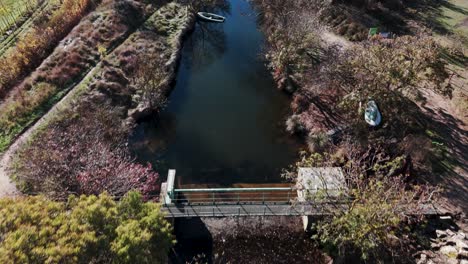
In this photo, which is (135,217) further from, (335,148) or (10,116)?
(10,116)

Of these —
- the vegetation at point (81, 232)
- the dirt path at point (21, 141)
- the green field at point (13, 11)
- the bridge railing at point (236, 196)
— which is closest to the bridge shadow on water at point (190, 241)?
the bridge railing at point (236, 196)

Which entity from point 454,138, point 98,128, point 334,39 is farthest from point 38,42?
point 454,138

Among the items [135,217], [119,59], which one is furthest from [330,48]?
[135,217]

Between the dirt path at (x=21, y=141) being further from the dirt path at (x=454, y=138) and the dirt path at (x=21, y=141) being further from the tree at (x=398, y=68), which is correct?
the dirt path at (x=454, y=138)

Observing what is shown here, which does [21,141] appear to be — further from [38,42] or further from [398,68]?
[398,68]

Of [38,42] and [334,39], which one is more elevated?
[334,39]

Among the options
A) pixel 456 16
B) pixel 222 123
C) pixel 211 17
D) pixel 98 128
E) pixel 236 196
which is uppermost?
pixel 456 16

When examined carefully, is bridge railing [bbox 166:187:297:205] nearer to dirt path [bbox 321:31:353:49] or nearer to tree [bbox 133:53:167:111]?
tree [bbox 133:53:167:111]
